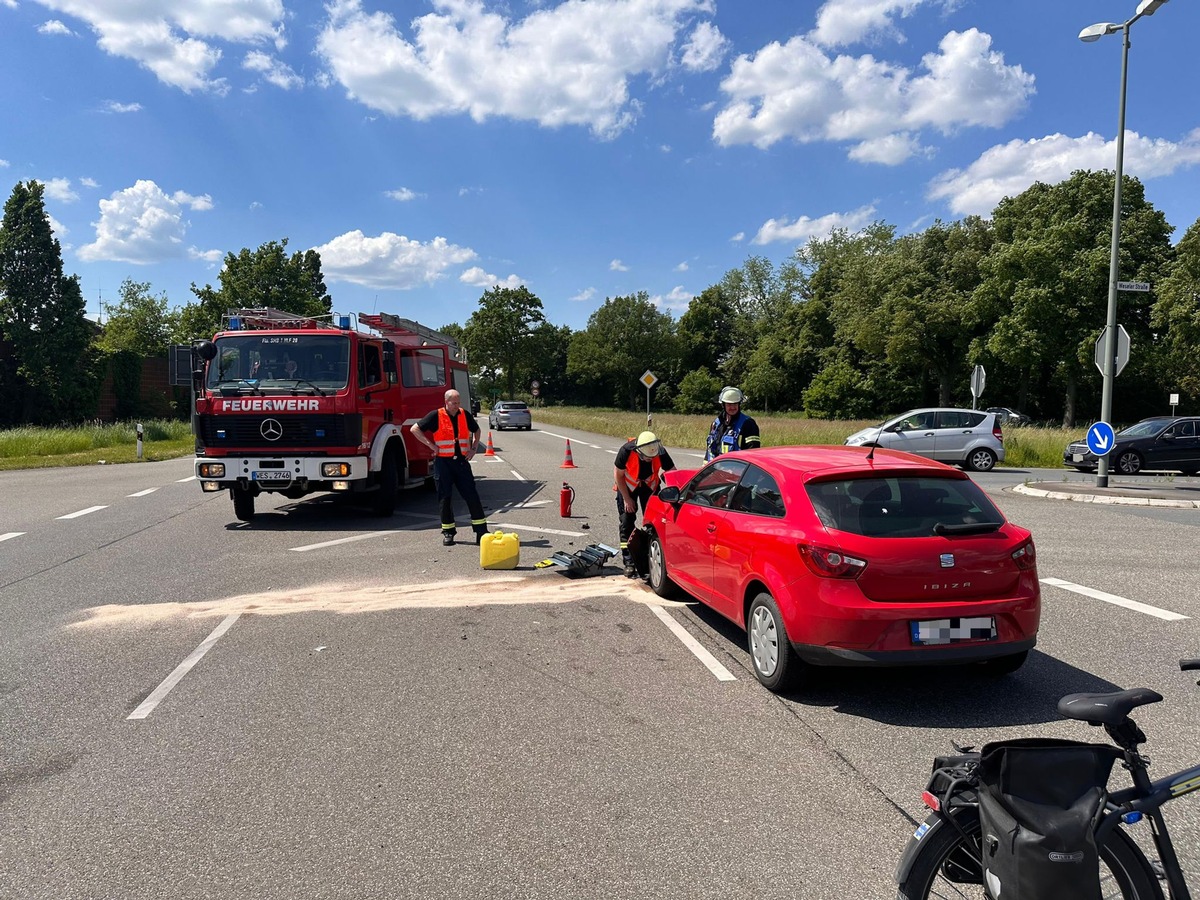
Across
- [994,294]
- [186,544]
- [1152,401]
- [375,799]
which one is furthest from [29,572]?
[1152,401]

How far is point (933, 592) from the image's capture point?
14.7ft

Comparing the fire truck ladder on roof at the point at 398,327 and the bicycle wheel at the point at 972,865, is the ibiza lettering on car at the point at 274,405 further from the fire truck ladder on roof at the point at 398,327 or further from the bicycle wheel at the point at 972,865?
the bicycle wheel at the point at 972,865

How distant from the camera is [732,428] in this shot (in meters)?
9.01

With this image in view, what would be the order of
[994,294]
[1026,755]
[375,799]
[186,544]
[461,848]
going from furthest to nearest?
[994,294]
[186,544]
[375,799]
[461,848]
[1026,755]

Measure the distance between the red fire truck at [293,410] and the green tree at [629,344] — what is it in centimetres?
7329

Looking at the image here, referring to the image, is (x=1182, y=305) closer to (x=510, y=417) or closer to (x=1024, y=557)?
(x=510, y=417)

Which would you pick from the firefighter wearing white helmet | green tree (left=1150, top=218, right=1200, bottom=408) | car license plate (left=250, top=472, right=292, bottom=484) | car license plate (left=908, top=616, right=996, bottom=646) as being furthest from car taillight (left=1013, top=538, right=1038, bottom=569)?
green tree (left=1150, top=218, right=1200, bottom=408)

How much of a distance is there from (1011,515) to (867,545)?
379 inches

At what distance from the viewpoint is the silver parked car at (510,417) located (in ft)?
153

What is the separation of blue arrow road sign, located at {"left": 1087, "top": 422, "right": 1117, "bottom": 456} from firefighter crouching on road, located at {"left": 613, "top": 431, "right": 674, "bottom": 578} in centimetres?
1171

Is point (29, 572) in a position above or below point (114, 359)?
below

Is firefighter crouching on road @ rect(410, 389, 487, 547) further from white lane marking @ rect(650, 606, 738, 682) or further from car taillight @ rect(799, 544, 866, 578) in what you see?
car taillight @ rect(799, 544, 866, 578)

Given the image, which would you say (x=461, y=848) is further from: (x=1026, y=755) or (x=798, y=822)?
(x=1026, y=755)

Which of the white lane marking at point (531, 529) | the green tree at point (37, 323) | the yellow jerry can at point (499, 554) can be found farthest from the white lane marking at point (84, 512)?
the green tree at point (37, 323)
